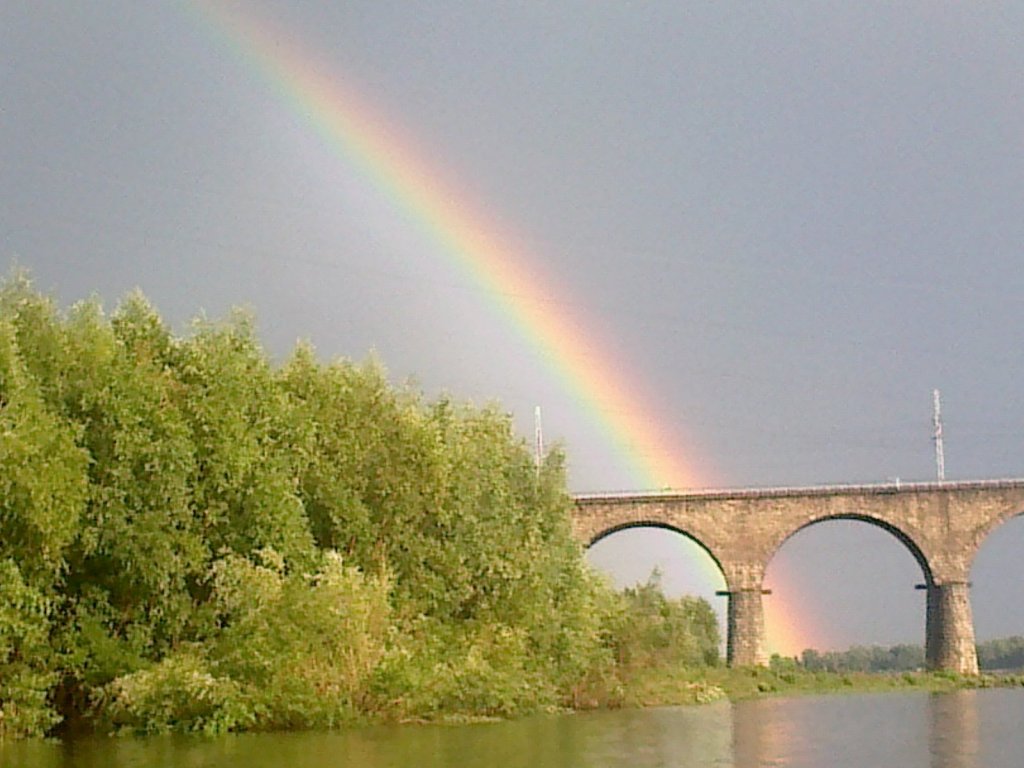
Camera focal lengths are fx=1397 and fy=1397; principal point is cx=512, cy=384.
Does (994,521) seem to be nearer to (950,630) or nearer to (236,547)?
(950,630)

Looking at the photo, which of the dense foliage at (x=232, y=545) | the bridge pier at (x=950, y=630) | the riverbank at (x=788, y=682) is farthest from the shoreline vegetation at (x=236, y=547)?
the bridge pier at (x=950, y=630)

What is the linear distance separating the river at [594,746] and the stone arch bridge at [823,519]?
18849mm

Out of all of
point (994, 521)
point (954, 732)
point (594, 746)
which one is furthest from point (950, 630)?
point (594, 746)

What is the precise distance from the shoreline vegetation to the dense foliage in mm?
34

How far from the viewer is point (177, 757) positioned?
1546cm

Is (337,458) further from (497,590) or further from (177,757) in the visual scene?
(177,757)

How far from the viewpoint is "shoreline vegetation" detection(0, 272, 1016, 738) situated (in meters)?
18.1

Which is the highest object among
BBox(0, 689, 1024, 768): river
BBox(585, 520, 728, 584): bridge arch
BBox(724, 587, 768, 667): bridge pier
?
BBox(585, 520, 728, 584): bridge arch

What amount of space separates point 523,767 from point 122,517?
7.08m

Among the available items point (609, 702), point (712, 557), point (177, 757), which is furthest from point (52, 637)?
point (712, 557)

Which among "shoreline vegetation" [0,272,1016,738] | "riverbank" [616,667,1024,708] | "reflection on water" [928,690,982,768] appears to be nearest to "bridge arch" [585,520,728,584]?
"riverbank" [616,667,1024,708]

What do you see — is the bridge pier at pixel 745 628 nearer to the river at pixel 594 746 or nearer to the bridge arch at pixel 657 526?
the bridge arch at pixel 657 526

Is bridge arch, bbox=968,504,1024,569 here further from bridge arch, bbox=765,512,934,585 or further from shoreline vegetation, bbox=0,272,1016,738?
shoreline vegetation, bbox=0,272,1016,738

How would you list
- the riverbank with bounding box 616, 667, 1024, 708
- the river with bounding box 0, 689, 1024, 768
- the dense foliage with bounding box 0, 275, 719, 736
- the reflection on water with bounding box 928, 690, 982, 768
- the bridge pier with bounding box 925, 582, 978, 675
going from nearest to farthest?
1. the river with bounding box 0, 689, 1024, 768
2. the reflection on water with bounding box 928, 690, 982, 768
3. the dense foliage with bounding box 0, 275, 719, 736
4. the riverbank with bounding box 616, 667, 1024, 708
5. the bridge pier with bounding box 925, 582, 978, 675
